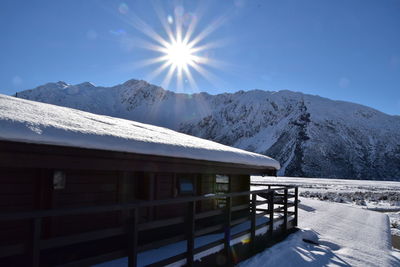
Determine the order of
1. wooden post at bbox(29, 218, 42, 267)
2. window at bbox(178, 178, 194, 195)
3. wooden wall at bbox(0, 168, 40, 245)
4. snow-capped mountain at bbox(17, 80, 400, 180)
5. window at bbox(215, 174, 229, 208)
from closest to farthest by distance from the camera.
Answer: wooden post at bbox(29, 218, 42, 267)
wooden wall at bbox(0, 168, 40, 245)
window at bbox(178, 178, 194, 195)
window at bbox(215, 174, 229, 208)
snow-capped mountain at bbox(17, 80, 400, 180)

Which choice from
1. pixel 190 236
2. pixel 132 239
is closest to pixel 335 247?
pixel 190 236

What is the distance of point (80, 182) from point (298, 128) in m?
117

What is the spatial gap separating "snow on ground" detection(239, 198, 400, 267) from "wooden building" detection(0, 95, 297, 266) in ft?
7.49

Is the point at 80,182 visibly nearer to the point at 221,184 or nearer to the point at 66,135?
the point at 66,135

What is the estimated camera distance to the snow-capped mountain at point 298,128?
93000mm

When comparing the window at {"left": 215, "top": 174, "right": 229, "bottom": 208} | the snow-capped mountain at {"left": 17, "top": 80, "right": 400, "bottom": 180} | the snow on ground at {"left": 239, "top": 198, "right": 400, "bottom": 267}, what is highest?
the snow-capped mountain at {"left": 17, "top": 80, "right": 400, "bottom": 180}

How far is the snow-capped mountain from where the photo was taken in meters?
93.0

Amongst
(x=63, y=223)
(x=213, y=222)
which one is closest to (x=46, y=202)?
(x=63, y=223)

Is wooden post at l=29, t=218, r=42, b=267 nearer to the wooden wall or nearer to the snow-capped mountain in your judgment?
the wooden wall

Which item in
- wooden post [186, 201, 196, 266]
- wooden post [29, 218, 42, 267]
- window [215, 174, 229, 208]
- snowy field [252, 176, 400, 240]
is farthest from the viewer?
snowy field [252, 176, 400, 240]

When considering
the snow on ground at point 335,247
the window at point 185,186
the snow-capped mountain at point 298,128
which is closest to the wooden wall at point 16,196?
the window at point 185,186

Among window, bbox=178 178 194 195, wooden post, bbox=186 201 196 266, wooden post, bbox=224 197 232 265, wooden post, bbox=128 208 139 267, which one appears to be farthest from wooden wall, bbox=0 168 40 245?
window, bbox=178 178 194 195

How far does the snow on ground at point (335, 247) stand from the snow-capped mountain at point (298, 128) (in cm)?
7901

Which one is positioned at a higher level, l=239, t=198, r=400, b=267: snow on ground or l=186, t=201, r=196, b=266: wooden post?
l=186, t=201, r=196, b=266: wooden post
